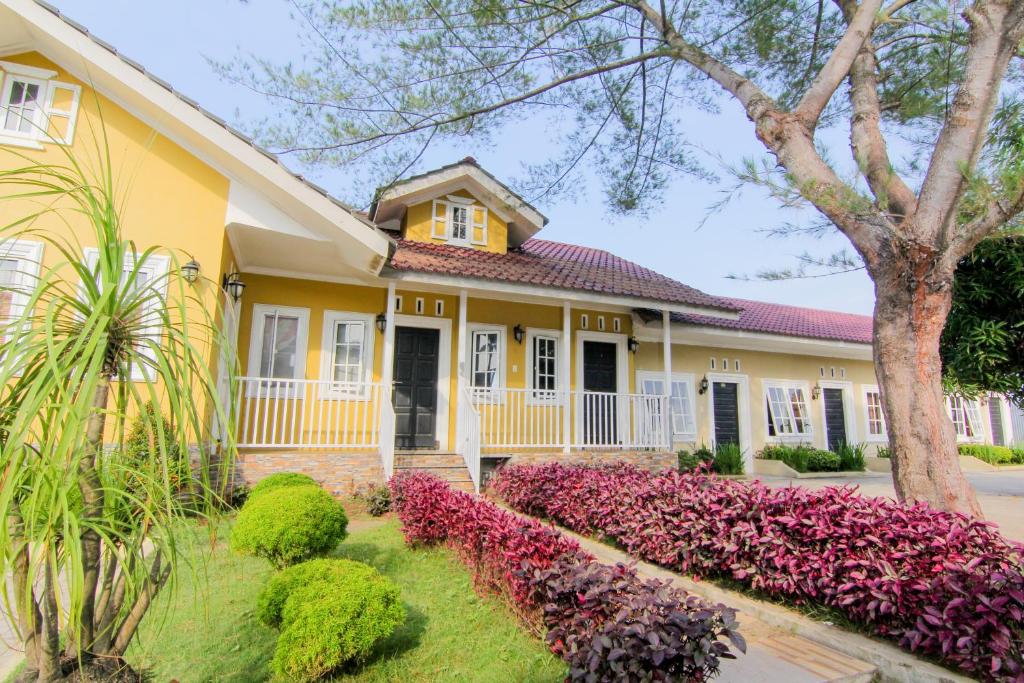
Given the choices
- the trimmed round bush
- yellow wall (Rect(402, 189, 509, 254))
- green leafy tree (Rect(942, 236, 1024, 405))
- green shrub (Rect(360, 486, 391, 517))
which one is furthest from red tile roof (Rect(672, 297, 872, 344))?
the trimmed round bush

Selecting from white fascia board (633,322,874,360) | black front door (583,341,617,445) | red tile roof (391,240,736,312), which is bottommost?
black front door (583,341,617,445)

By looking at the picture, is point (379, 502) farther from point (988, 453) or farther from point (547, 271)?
point (988, 453)

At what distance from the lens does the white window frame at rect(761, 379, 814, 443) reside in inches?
571

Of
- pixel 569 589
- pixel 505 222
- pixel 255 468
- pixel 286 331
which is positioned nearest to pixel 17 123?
pixel 286 331

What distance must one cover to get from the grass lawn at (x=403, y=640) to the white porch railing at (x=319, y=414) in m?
3.76

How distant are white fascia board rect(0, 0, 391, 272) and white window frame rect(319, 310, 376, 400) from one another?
5.93 ft

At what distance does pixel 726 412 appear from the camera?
14117 millimetres

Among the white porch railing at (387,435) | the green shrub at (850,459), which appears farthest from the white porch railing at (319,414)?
the green shrub at (850,459)

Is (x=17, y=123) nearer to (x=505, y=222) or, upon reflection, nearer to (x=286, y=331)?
(x=286, y=331)

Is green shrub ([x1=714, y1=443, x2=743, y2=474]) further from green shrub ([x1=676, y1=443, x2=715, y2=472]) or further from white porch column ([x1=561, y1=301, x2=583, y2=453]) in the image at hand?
white porch column ([x1=561, y1=301, x2=583, y2=453])

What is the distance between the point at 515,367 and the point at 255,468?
4.87 metres

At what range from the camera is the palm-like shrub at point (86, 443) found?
1402 millimetres

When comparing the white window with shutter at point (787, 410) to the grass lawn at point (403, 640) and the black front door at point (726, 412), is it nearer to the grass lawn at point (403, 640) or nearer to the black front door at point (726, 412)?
the black front door at point (726, 412)

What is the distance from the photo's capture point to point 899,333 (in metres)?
5.20
